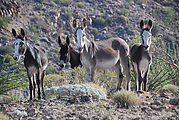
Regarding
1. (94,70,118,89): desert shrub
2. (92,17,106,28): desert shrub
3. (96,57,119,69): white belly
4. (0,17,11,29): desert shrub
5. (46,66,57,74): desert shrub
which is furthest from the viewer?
(92,17,106,28): desert shrub

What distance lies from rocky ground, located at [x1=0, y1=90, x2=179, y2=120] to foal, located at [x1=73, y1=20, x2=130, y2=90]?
8.92 ft

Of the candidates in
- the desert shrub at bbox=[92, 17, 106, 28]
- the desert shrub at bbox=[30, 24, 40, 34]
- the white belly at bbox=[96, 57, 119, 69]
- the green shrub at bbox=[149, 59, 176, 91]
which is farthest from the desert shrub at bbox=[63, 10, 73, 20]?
the white belly at bbox=[96, 57, 119, 69]

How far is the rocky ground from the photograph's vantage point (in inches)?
376

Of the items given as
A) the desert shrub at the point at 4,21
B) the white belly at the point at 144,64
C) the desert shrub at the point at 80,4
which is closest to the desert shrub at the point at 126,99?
the white belly at the point at 144,64

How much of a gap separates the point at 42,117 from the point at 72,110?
104cm

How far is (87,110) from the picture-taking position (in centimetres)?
1022

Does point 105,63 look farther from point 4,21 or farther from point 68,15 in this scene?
point 68,15

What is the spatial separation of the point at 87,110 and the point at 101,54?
5169mm

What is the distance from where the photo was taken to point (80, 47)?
46.0 ft

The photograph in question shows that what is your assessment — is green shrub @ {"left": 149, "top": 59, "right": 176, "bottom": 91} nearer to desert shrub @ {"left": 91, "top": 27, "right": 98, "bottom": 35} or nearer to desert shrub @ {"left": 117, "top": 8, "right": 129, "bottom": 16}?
desert shrub @ {"left": 91, "top": 27, "right": 98, "bottom": 35}

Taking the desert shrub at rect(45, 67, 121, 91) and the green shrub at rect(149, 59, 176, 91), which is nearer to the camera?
the desert shrub at rect(45, 67, 121, 91)

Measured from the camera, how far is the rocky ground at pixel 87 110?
31.4 ft

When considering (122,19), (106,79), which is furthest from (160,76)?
(122,19)

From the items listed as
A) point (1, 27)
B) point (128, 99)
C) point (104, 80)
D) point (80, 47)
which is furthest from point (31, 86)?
point (1, 27)
